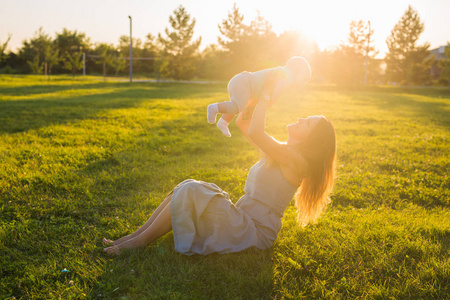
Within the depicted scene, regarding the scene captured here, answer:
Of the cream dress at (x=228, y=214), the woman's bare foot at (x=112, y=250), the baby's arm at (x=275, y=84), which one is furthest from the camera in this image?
the woman's bare foot at (x=112, y=250)

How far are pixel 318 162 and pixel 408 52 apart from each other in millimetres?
51251

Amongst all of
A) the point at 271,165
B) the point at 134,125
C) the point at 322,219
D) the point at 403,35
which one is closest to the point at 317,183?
the point at 271,165

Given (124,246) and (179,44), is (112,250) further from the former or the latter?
(179,44)

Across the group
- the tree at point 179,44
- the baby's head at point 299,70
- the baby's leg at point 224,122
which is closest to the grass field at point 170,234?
the baby's leg at point 224,122

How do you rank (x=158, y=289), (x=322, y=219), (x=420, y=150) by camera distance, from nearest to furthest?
(x=158, y=289)
(x=322, y=219)
(x=420, y=150)

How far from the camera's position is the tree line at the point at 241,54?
40812 millimetres

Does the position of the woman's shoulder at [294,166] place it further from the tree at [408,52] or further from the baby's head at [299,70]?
the tree at [408,52]

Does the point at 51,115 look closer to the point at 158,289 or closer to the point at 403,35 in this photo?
the point at 158,289

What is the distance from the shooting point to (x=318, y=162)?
321cm

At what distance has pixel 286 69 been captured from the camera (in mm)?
3223

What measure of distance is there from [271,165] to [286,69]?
95cm

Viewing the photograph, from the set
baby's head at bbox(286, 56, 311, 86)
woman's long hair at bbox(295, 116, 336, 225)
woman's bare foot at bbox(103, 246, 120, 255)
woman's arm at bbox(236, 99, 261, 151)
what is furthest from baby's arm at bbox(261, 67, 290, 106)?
woman's bare foot at bbox(103, 246, 120, 255)

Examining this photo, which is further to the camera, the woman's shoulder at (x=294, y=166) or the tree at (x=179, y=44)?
the tree at (x=179, y=44)

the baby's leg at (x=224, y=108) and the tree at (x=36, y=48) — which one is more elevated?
the tree at (x=36, y=48)
